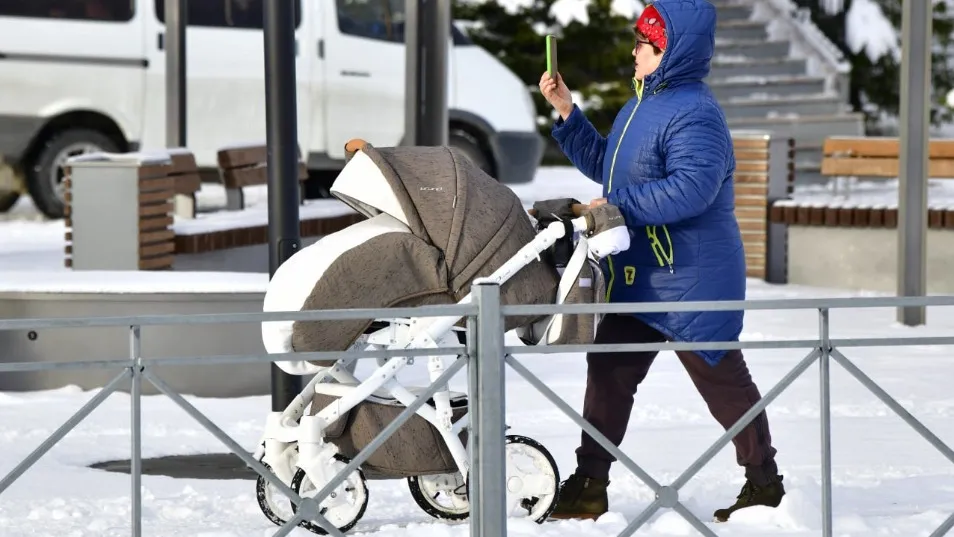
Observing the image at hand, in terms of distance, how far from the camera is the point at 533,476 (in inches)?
207

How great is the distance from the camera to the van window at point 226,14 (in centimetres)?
1430

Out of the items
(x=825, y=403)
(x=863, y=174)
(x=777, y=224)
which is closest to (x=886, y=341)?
(x=825, y=403)

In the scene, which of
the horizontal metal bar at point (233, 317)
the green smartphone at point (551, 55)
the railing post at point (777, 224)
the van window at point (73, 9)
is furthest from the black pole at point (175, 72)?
the horizontal metal bar at point (233, 317)

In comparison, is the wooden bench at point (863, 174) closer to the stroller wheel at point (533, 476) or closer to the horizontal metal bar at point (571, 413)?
the stroller wheel at point (533, 476)

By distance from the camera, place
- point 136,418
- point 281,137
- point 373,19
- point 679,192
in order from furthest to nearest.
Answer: point 373,19, point 281,137, point 679,192, point 136,418

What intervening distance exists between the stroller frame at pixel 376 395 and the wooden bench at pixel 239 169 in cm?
657

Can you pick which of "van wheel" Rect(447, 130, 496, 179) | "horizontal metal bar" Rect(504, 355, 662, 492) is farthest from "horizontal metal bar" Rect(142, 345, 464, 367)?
"van wheel" Rect(447, 130, 496, 179)

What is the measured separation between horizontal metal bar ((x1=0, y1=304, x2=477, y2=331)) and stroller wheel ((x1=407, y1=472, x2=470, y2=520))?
111 centimetres

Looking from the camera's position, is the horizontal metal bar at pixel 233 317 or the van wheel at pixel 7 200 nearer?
the horizontal metal bar at pixel 233 317

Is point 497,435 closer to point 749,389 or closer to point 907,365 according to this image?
point 749,389

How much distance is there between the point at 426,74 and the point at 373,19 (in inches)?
199

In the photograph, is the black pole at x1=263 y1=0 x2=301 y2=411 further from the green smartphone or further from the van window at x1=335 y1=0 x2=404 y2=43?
the van window at x1=335 y1=0 x2=404 y2=43

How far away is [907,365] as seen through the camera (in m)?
8.48

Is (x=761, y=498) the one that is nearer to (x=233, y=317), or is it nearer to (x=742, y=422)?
(x=742, y=422)
